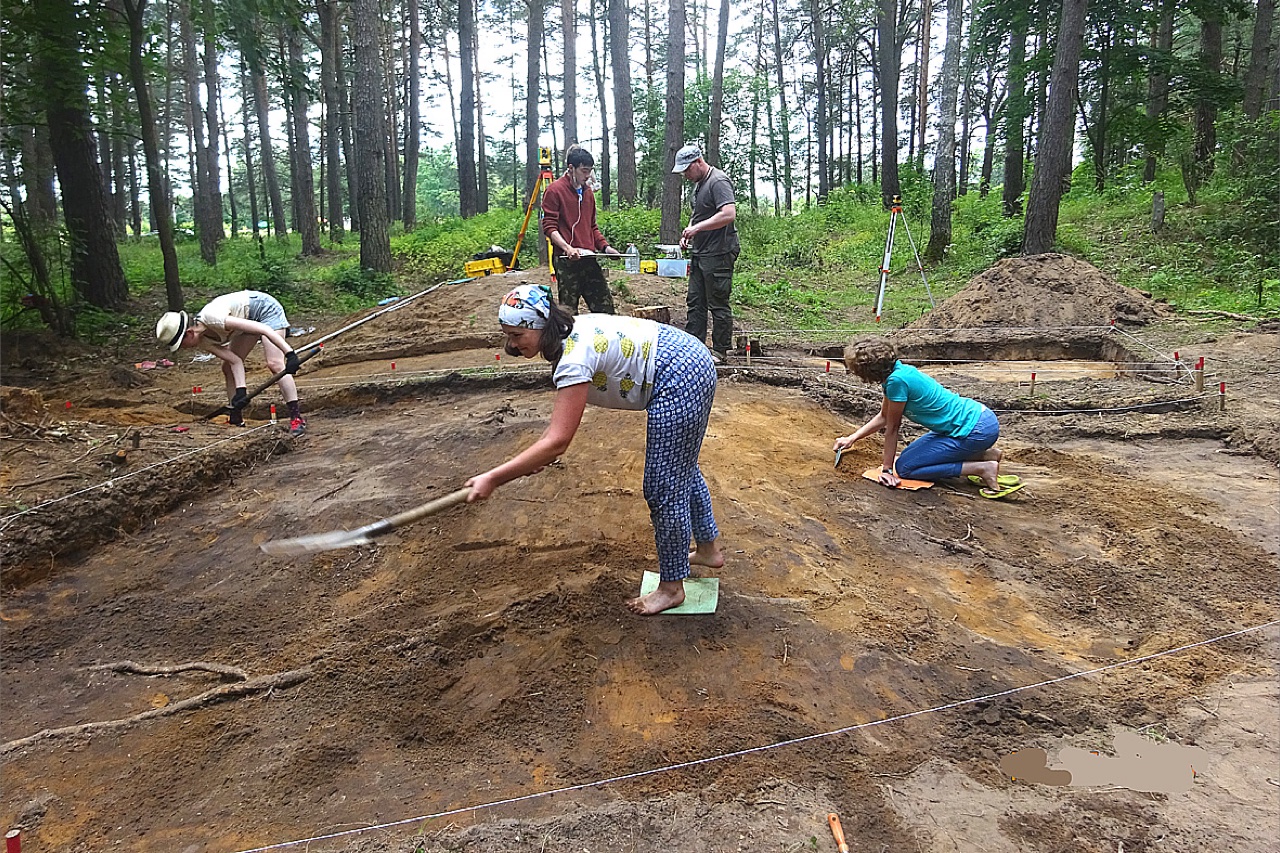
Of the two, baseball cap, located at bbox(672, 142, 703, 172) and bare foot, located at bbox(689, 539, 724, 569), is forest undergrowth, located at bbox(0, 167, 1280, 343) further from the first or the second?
bare foot, located at bbox(689, 539, 724, 569)

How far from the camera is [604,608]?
338 centimetres

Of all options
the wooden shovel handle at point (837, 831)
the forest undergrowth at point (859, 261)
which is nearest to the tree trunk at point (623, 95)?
the forest undergrowth at point (859, 261)

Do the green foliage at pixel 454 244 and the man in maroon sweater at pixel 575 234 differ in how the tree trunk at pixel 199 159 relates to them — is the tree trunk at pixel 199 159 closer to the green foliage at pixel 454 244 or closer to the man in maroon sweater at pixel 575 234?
the green foliage at pixel 454 244

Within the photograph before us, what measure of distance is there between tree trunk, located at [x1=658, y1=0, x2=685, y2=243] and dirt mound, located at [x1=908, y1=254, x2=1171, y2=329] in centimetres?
469

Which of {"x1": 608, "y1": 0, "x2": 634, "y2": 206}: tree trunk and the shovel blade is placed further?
{"x1": 608, "y1": 0, "x2": 634, "y2": 206}: tree trunk

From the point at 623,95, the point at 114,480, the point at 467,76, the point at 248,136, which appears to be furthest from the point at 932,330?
the point at 248,136

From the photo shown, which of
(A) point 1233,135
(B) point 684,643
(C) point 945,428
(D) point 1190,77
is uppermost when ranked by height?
(D) point 1190,77

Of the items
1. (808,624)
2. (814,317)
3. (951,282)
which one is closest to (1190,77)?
(951,282)

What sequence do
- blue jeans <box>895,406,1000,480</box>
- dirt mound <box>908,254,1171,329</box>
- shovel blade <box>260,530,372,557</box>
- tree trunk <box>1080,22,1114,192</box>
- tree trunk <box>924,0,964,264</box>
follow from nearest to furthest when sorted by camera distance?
1. shovel blade <box>260,530,372,557</box>
2. blue jeans <box>895,406,1000,480</box>
3. dirt mound <box>908,254,1171,329</box>
4. tree trunk <box>924,0,964,264</box>
5. tree trunk <box>1080,22,1114,192</box>

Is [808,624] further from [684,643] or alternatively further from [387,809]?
[387,809]

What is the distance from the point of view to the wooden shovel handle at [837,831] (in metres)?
2.16

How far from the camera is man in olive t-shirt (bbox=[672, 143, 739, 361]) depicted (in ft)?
21.5

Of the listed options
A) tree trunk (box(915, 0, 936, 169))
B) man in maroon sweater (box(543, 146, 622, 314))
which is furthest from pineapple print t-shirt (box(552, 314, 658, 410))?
tree trunk (box(915, 0, 936, 169))

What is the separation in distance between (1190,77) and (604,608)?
15748 millimetres
